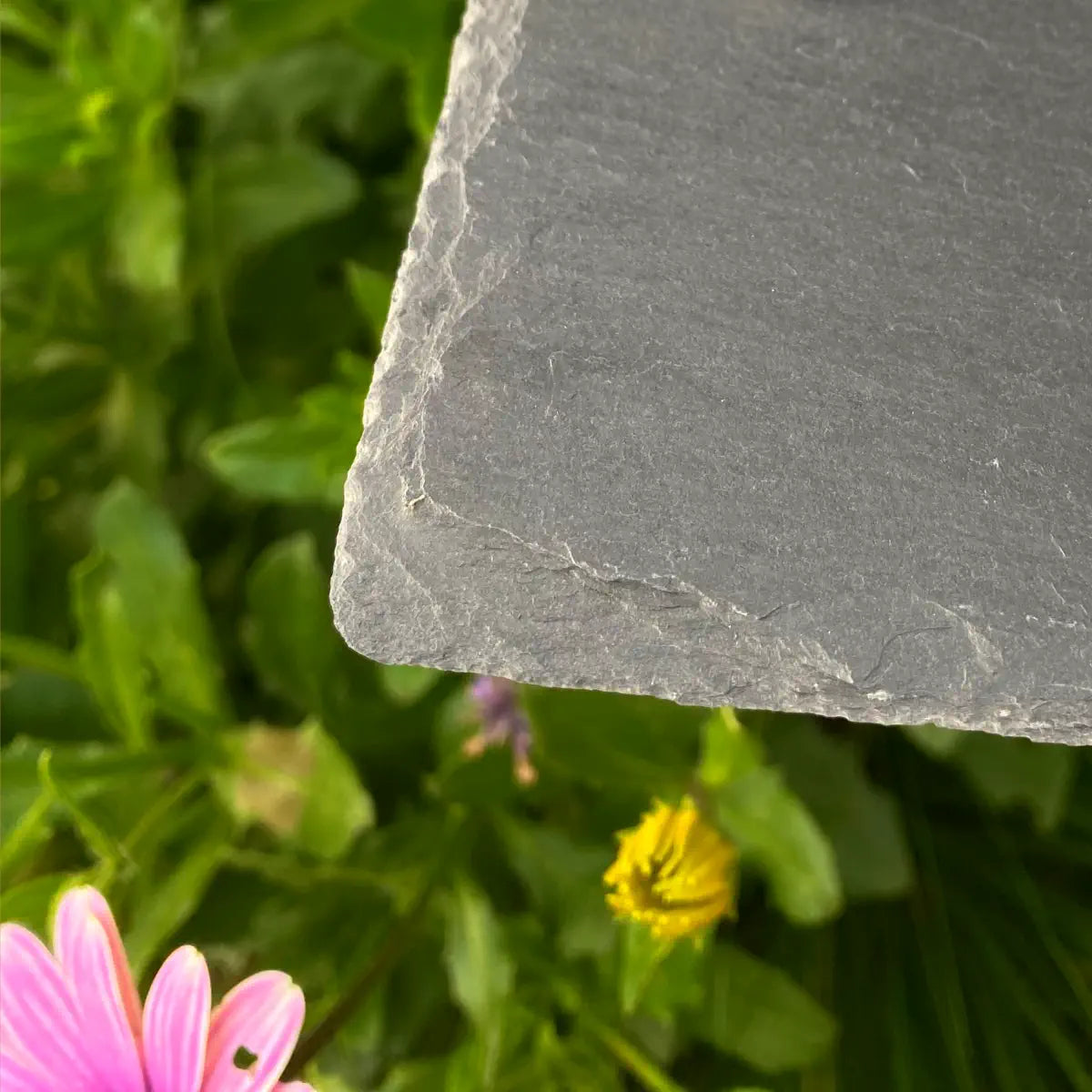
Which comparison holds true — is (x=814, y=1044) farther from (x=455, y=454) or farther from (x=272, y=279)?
(x=272, y=279)

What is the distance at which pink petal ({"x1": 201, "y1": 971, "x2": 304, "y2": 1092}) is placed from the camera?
0.37 meters

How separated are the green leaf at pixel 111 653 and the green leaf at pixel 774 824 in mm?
286

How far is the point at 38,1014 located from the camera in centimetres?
40

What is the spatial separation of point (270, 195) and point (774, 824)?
1.58 ft

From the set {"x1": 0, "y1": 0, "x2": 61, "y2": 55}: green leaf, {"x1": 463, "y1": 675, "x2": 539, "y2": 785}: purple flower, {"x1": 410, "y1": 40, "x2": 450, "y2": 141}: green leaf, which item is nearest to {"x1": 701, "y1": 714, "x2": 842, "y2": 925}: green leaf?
{"x1": 463, "y1": 675, "x2": 539, "y2": 785}: purple flower

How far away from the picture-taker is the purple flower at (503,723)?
572 mm

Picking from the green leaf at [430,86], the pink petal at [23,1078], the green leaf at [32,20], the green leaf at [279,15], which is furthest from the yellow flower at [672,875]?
the green leaf at [32,20]

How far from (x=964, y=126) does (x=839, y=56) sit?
5 cm

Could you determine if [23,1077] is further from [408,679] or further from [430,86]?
[430,86]

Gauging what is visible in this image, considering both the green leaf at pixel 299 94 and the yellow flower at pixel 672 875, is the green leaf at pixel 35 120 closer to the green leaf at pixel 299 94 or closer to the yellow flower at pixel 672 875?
the green leaf at pixel 299 94

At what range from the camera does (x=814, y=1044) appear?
57cm

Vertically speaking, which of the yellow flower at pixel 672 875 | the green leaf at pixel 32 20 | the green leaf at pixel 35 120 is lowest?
the yellow flower at pixel 672 875

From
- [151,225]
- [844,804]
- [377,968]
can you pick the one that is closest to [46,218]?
[151,225]

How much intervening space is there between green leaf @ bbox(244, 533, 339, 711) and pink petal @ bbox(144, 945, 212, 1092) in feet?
0.86
